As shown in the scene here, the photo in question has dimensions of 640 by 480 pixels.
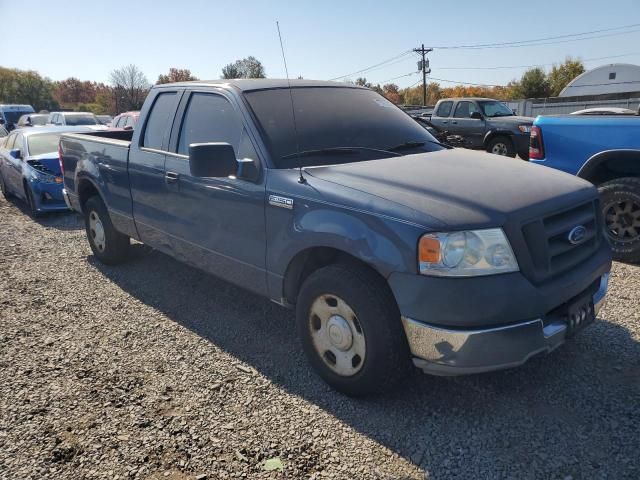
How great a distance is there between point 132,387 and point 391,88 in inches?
3867

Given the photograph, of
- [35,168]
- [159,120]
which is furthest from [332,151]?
[35,168]

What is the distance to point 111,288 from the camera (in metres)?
5.11

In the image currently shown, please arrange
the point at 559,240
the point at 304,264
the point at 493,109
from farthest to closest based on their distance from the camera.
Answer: the point at 493,109, the point at 304,264, the point at 559,240

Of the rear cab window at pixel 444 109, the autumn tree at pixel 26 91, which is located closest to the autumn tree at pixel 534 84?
the rear cab window at pixel 444 109

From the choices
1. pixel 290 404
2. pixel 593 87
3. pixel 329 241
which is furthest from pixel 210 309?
pixel 593 87

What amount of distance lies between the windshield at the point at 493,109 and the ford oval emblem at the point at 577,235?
12.4 meters

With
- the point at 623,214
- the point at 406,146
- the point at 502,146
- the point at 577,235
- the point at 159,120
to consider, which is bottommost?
the point at 623,214

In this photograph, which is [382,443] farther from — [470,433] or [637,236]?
[637,236]

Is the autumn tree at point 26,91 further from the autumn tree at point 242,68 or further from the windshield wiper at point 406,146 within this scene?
the windshield wiper at point 406,146

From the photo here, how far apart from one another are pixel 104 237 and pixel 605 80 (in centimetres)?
6049

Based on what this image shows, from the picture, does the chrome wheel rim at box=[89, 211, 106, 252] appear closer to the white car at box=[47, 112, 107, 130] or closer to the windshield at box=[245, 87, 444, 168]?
the windshield at box=[245, 87, 444, 168]

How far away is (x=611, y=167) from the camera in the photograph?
5367mm

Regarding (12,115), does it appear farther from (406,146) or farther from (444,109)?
(406,146)

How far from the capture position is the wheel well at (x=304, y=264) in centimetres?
307
